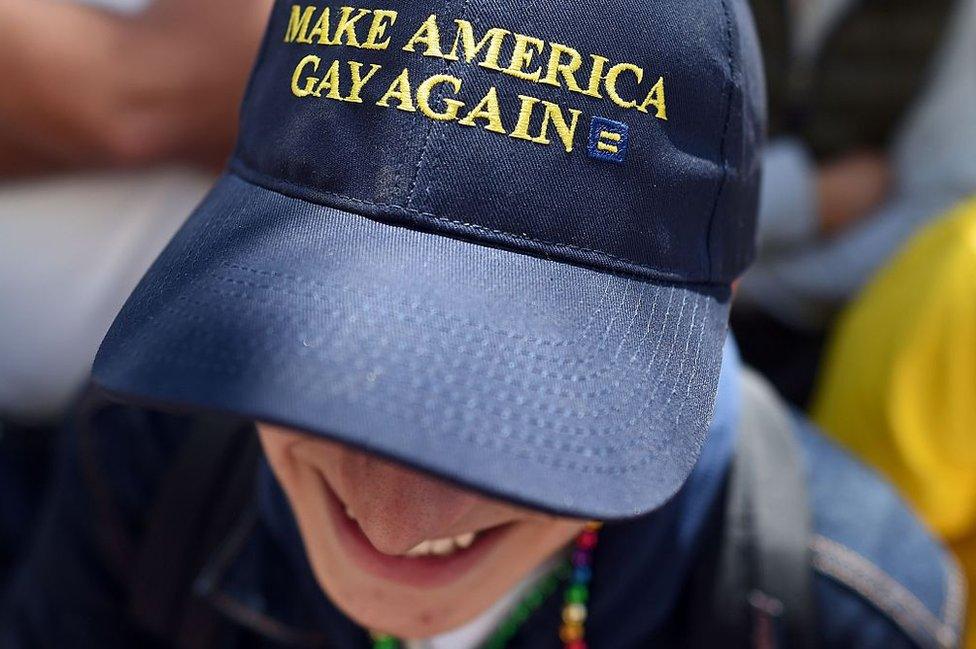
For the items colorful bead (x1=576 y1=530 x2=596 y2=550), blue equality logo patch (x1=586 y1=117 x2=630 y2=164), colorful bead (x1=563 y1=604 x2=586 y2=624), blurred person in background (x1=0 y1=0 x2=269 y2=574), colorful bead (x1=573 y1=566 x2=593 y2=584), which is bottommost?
colorful bead (x1=563 y1=604 x2=586 y2=624)

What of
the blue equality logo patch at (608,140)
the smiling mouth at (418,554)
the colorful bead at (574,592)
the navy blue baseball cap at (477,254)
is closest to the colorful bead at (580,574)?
the colorful bead at (574,592)

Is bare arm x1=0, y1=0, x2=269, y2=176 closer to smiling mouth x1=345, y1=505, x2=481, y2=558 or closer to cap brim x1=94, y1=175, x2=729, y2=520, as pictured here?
cap brim x1=94, y1=175, x2=729, y2=520

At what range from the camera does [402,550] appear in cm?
82

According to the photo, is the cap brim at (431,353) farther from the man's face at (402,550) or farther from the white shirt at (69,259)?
the white shirt at (69,259)

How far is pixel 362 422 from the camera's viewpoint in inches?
23.0

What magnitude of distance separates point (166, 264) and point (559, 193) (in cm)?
32

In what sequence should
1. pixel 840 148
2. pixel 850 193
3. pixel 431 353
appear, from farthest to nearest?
pixel 840 148 → pixel 850 193 → pixel 431 353

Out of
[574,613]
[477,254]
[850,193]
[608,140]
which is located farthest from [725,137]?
[850,193]

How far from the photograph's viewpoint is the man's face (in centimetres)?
84

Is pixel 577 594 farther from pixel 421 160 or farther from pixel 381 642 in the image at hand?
pixel 421 160

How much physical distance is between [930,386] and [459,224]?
2.63 feet

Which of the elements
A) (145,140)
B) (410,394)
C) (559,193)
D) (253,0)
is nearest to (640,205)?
(559,193)

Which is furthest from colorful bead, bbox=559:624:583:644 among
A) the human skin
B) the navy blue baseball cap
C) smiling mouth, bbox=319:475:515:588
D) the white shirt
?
the human skin

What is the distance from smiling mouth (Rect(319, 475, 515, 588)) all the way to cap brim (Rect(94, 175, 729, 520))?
272 millimetres
